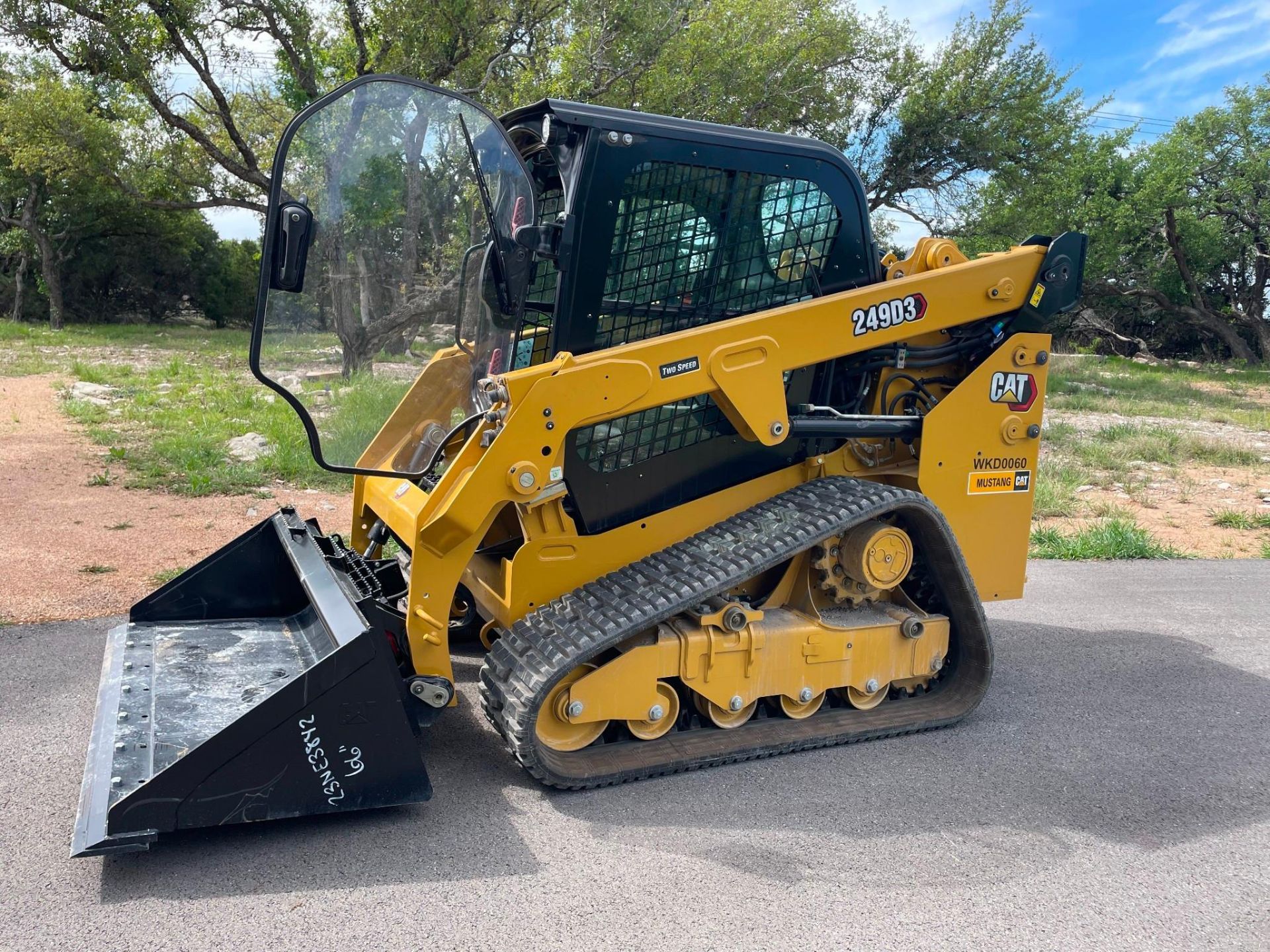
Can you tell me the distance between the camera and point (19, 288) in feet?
105

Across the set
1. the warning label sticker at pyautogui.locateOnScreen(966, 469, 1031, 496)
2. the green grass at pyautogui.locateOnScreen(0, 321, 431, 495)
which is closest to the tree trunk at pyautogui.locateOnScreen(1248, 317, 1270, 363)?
the green grass at pyautogui.locateOnScreen(0, 321, 431, 495)

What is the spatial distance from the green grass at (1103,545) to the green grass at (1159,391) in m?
9.77

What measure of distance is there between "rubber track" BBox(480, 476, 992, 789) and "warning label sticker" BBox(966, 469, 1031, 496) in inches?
16.1

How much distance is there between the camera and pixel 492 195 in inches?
146

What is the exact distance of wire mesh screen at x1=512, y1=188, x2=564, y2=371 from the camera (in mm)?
3861

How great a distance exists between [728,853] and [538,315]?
6.81ft

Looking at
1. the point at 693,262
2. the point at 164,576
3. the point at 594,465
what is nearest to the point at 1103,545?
the point at 693,262

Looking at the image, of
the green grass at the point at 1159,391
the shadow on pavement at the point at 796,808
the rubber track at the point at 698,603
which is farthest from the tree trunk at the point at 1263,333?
the rubber track at the point at 698,603

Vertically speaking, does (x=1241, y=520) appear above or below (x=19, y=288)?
below

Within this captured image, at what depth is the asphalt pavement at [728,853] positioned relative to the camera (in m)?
2.74

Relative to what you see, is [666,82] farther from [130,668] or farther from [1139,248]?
[1139,248]

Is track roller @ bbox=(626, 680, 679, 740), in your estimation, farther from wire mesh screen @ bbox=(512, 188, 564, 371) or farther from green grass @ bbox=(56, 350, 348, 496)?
green grass @ bbox=(56, 350, 348, 496)

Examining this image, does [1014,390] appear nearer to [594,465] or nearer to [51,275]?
[594,465]

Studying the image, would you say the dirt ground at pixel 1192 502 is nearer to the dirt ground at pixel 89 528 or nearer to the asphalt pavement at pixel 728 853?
the asphalt pavement at pixel 728 853
